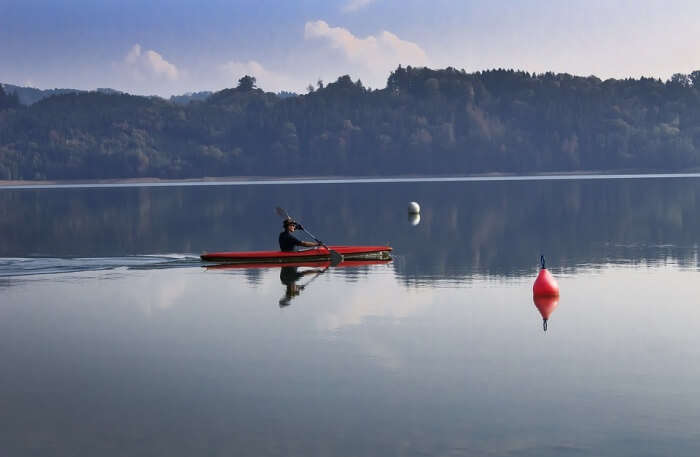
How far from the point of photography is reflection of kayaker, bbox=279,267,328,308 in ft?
94.5

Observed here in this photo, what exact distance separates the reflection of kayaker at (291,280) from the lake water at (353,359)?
0.25 m

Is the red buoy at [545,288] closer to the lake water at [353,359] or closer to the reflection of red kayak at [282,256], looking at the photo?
the lake water at [353,359]

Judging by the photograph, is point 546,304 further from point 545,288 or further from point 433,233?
point 433,233

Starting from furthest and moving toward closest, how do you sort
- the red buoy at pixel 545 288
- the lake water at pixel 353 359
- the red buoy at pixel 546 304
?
the red buoy at pixel 545 288 → the red buoy at pixel 546 304 → the lake water at pixel 353 359

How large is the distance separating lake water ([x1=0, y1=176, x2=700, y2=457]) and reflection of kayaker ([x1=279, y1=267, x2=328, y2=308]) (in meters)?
0.25

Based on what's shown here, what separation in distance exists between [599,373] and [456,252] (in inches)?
1017

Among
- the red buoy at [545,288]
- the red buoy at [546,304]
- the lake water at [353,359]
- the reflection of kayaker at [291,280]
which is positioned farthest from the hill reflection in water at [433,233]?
the red buoy at [546,304]

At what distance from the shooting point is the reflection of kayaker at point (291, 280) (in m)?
28.8

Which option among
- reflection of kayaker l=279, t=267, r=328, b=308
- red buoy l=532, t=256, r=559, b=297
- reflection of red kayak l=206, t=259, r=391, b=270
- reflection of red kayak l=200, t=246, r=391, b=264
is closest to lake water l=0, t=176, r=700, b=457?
reflection of kayaker l=279, t=267, r=328, b=308

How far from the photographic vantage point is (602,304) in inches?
1040

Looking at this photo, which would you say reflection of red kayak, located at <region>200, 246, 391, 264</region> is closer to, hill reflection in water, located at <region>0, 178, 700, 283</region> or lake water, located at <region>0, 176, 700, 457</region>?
lake water, located at <region>0, 176, 700, 457</region>

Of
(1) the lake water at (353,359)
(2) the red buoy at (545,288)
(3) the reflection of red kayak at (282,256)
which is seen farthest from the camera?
(3) the reflection of red kayak at (282,256)

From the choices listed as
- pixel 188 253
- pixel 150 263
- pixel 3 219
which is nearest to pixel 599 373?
pixel 150 263

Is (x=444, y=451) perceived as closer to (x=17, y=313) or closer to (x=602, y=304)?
(x=602, y=304)
